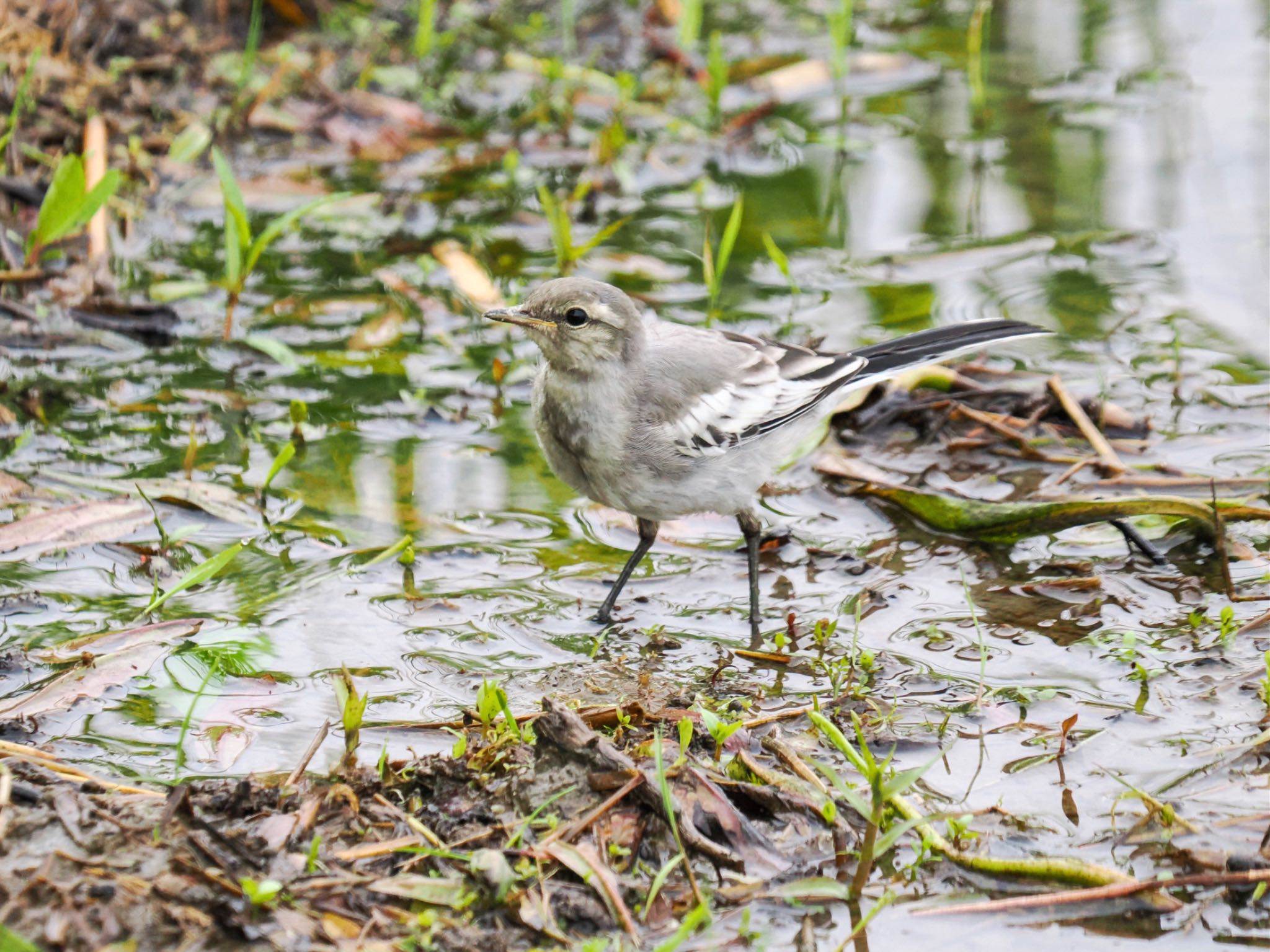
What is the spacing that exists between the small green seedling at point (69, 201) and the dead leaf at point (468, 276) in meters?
2.13

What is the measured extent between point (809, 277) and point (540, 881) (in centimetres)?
567

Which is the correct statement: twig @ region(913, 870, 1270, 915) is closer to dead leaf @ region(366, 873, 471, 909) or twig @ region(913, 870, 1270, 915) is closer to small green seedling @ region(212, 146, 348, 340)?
dead leaf @ region(366, 873, 471, 909)

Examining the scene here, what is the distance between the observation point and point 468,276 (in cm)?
870

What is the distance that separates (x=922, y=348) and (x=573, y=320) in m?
1.78

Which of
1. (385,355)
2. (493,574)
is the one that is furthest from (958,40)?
(493,574)

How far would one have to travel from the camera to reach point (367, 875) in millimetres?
3963

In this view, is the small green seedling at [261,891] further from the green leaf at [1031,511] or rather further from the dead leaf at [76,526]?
the green leaf at [1031,511]

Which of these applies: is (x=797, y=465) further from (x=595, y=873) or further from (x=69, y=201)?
(x=69, y=201)

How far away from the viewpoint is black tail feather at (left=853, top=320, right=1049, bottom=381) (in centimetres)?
666

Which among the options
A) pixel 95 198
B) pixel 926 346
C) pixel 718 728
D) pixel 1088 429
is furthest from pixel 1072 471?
pixel 95 198

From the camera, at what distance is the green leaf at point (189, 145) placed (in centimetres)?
957

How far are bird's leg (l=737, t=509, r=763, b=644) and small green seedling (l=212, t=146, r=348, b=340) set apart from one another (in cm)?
276

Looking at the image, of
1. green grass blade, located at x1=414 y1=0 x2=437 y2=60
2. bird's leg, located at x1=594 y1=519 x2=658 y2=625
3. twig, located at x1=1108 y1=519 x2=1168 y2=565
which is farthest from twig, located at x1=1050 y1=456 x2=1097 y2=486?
green grass blade, located at x1=414 y1=0 x2=437 y2=60

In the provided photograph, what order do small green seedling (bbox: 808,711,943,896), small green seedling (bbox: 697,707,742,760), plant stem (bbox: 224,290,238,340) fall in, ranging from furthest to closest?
1. plant stem (bbox: 224,290,238,340)
2. small green seedling (bbox: 697,707,742,760)
3. small green seedling (bbox: 808,711,943,896)
